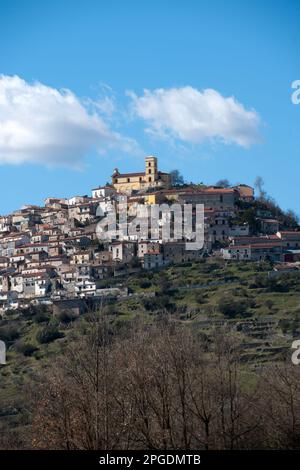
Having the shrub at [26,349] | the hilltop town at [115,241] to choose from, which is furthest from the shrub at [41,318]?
the shrub at [26,349]

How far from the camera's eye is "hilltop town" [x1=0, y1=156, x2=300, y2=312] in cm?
8006

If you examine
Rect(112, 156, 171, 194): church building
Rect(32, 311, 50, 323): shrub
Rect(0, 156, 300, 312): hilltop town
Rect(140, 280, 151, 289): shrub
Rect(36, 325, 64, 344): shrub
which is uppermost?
Rect(112, 156, 171, 194): church building

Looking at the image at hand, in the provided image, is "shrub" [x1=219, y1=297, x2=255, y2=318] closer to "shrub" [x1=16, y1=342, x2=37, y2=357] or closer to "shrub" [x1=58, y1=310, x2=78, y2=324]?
"shrub" [x1=58, y1=310, x2=78, y2=324]

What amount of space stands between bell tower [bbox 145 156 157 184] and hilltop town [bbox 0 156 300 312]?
0.11m

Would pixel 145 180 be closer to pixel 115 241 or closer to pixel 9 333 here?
pixel 115 241

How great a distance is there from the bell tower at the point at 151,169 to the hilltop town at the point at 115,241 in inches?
4.4

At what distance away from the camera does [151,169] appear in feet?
333

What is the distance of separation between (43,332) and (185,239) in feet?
77.0

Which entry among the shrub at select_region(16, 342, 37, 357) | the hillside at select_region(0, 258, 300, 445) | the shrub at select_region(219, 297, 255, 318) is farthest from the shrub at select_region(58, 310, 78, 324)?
the shrub at select_region(219, 297, 255, 318)

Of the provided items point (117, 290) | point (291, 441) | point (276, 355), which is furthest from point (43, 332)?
point (291, 441)

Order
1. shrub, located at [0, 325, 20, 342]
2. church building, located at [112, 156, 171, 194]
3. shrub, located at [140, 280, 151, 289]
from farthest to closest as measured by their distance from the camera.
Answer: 1. church building, located at [112, 156, 171, 194]
2. shrub, located at [140, 280, 151, 289]
3. shrub, located at [0, 325, 20, 342]

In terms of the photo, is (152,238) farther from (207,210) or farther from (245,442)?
(245,442)

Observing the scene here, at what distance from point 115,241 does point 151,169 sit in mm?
16572

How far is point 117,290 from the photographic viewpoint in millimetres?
73875
